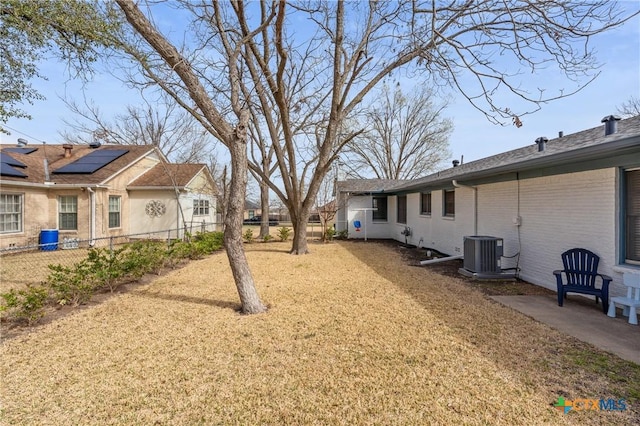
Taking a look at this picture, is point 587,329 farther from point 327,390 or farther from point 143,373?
point 143,373

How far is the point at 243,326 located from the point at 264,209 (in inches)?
575

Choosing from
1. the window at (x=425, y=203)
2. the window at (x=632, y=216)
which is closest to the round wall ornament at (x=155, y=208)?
the window at (x=425, y=203)

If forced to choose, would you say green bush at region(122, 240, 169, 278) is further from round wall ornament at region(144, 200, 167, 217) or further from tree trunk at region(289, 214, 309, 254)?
round wall ornament at region(144, 200, 167, 217)

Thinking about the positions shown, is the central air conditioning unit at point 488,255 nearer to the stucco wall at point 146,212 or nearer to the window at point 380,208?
the window at point 380,208

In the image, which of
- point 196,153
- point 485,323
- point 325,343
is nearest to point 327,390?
point 325,343

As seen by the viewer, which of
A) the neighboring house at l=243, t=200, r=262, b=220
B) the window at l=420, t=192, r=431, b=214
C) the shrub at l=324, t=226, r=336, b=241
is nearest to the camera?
the window at l=420, t=192, r=431, b=214

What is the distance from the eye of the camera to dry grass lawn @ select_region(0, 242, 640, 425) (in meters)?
2.44

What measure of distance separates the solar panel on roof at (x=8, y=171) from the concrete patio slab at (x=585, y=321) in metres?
14.8

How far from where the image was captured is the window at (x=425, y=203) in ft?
42.0

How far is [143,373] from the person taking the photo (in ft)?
10.0

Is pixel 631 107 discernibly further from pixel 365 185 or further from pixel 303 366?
pixel 303 366

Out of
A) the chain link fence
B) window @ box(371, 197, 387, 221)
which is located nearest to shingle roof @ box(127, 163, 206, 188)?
the chain link fence

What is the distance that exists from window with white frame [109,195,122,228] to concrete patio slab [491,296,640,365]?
581 inches

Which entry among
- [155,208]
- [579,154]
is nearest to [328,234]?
[155,208]
